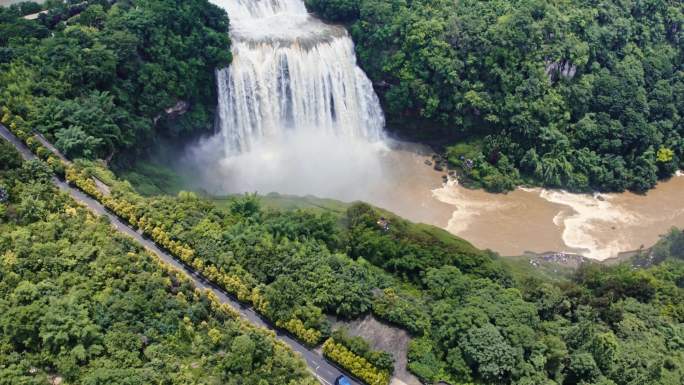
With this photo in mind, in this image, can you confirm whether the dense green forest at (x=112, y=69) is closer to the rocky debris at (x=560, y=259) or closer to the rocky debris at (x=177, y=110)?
the rocky debris at (x=177, y=110)

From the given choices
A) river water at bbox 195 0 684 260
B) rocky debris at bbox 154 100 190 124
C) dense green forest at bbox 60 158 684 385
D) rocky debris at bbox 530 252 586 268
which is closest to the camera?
dense green forest at bbox 60 158 684 385

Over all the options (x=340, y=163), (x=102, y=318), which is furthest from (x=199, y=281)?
(x=340, y=163)

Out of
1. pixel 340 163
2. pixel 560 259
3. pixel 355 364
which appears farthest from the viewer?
pixel 340 163

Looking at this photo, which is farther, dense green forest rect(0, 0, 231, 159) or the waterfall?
the waterfall

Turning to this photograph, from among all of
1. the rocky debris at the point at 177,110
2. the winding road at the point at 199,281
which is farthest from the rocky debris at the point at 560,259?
the rocky debris at the point at 177,110

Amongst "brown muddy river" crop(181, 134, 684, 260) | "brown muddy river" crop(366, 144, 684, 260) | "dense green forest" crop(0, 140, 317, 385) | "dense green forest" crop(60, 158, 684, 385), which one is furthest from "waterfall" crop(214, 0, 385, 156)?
"dense green forest" crop(0, 140, 317, 385)

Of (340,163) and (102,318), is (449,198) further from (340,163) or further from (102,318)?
(102,318)

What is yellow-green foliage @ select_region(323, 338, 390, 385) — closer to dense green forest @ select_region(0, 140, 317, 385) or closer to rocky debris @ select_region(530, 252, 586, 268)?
dense green forest @ select_region(0, 140, 317, 385)
